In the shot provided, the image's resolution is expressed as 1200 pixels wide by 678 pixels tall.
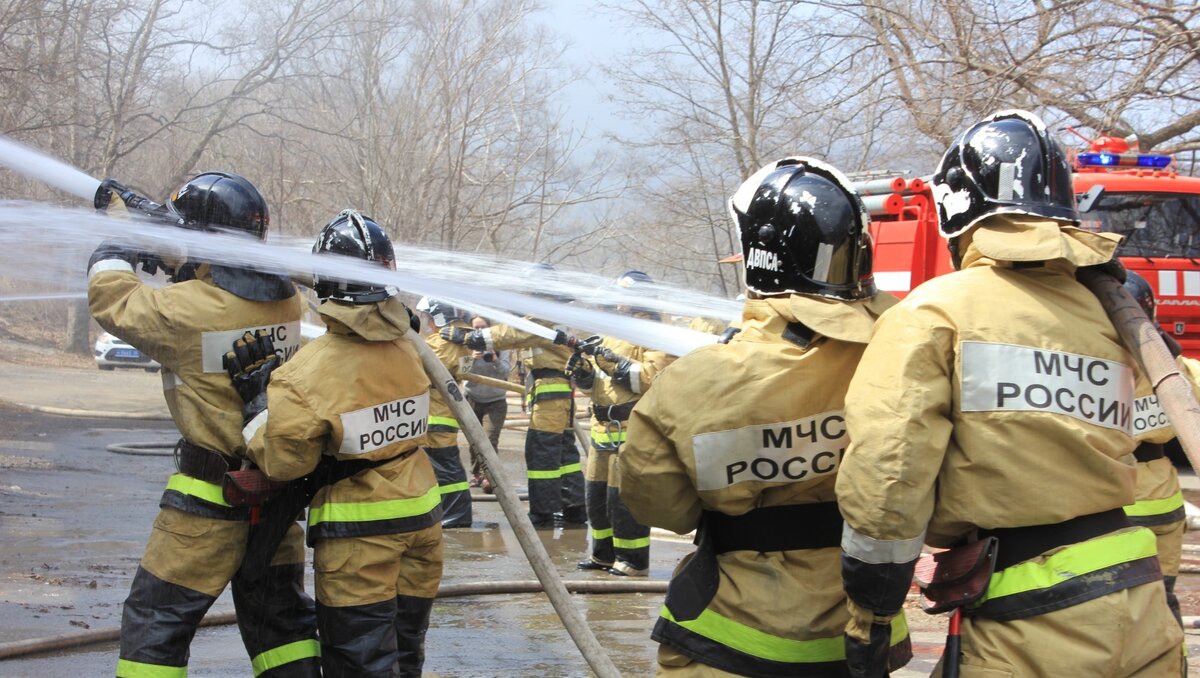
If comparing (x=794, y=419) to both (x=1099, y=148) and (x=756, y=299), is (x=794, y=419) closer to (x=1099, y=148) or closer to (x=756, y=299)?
(x=756, y=299)

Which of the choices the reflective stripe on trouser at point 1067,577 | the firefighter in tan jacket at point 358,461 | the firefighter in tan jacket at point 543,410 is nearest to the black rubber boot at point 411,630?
the firefighter in tan jacket at point 358,461

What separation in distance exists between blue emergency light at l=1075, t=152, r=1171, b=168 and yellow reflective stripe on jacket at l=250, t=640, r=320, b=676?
7.90m

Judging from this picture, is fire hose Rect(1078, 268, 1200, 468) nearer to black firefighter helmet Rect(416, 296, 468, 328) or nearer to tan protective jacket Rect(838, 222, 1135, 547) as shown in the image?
tan protective jacket Rect(838, 222, 1135, 547)

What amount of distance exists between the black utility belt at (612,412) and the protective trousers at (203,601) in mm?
3377

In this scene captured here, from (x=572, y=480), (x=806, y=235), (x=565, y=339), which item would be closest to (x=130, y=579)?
(x=565, y=339)

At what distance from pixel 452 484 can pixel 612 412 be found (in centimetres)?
183

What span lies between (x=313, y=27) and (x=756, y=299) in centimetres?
2014

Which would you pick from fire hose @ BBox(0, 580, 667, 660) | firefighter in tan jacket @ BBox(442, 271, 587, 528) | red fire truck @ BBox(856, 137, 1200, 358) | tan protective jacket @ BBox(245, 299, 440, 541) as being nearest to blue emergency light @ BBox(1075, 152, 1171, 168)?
red fire truck @ BBox(856, 137, 1200, 358)

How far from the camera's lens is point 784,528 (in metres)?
2.82

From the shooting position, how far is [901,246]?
9945mm

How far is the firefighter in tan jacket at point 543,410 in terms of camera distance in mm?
9328

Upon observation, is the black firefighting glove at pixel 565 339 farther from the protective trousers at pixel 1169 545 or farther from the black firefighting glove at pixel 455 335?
the protective trousers at pixel 1169 545

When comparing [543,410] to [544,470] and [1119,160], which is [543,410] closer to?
[544,470]

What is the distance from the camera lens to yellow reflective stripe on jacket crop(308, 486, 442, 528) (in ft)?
13.6
